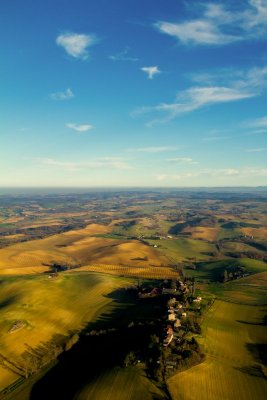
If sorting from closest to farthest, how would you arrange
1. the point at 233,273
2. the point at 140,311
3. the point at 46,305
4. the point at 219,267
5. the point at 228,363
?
1. the point at 228,363
2. the point at 140,311
3. the point at 46,305
4. the point at 233,273
5. the point at 219,267

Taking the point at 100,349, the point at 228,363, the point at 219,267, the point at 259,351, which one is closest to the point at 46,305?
the point at 100,349

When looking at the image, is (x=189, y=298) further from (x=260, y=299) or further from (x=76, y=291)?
(x=76, y=291)

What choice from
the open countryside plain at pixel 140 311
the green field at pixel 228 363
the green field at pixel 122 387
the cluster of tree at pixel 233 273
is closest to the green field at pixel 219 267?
the open countryside plain at pixel 140 311

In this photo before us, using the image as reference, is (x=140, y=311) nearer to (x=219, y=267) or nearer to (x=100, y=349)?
(x=100, y=349)

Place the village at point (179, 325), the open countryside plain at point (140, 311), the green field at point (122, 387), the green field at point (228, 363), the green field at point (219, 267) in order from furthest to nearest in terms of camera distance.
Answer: the green field at point (219, 267) → the village at point (179, 325) → the open countryside plain at point (140, 311) → the green field at point (228, 363) → the green field at point (122, 387)

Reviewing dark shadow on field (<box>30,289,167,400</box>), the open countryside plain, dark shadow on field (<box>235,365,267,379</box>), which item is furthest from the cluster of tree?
dark shadow on field (<box>235,365,267,379</box>)

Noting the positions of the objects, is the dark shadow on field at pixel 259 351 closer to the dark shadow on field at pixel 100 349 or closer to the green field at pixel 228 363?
the green field at pixel 228 363

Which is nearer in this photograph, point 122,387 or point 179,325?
point 122,387

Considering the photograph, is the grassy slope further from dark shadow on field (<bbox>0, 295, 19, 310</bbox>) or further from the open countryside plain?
the open countryside plain
